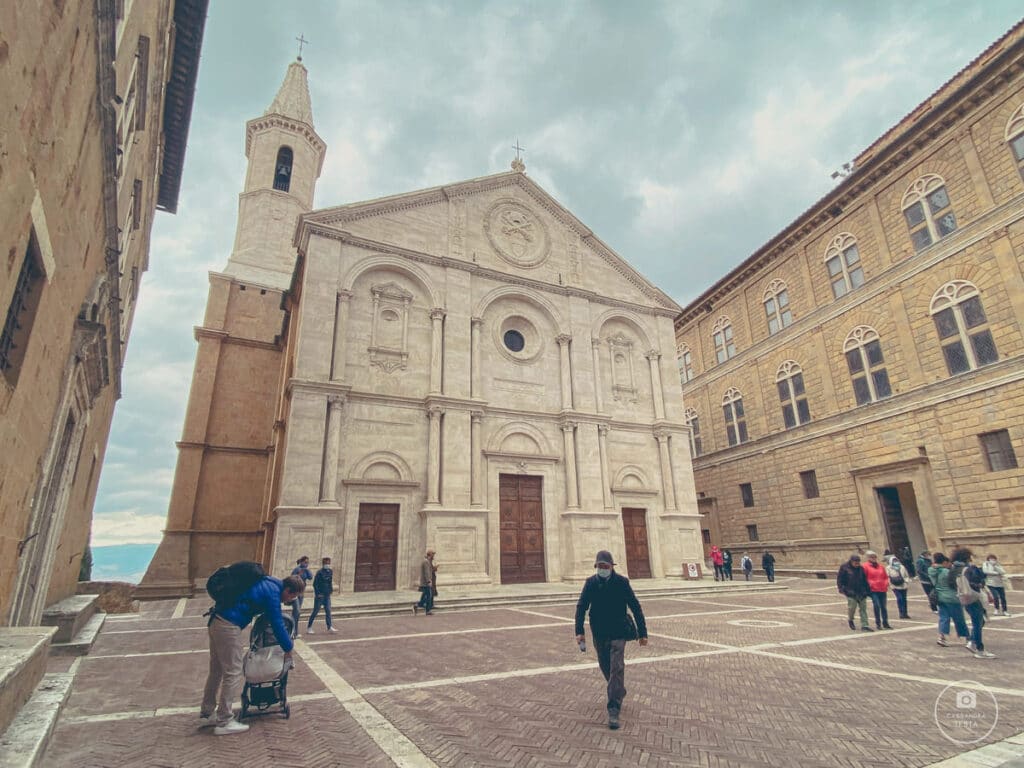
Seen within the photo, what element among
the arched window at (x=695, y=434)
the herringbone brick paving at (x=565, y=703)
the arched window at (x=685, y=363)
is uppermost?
the arched window at (x=685, y=363)

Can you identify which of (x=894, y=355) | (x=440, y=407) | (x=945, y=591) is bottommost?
(x=945, y=591)

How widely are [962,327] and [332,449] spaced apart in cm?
2477

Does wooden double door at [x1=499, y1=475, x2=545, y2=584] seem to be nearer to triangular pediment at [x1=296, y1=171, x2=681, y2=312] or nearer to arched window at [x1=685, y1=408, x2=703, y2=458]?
triangular pediment at [x1=296, y1=171, x2=681, y2=312]

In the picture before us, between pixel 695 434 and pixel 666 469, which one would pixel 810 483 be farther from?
pixel 695 434

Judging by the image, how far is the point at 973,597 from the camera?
26.5 ft

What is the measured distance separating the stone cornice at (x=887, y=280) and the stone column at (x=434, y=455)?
68.5 feet

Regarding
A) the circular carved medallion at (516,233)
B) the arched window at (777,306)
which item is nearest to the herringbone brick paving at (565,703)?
the circular carved medallion at (516,233)

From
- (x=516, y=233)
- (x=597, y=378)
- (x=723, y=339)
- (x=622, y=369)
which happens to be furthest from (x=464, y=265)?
(x=723, y=339)

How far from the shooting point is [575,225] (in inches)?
1027

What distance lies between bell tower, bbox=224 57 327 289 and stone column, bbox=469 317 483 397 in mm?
13188

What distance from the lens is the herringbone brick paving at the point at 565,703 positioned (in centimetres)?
437

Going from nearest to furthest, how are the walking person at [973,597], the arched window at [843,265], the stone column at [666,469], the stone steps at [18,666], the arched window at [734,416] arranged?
the stone steps at [18,666] < the walking person at [973,597] < the stone column at [666,469] < the arched window at [843,265] < the arched window at [734,416]

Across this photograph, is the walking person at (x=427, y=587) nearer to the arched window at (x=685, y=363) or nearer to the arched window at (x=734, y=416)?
the arched window at (x=734, y=416)

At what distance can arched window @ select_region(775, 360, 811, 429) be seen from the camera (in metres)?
27.9
